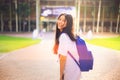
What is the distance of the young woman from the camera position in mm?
2283

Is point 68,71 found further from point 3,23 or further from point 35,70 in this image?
point 3,23

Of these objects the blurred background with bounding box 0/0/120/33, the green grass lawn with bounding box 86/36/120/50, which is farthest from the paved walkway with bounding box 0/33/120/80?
the blurred background with bounding box 0/0/120/33

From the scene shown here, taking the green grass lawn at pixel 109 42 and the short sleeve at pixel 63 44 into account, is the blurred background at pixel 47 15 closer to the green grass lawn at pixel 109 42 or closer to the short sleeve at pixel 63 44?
the green grass lawn at pixel 109 42

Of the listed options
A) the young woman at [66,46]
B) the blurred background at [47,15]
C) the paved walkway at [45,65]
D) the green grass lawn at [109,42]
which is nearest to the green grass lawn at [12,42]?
the paved walkway at [45,65]

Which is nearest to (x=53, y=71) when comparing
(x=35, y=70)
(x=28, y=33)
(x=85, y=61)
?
(x=35, y=70)

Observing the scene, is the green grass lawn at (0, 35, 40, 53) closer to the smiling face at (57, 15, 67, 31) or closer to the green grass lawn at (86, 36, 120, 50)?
the green grass lawn at (86, 36, 120, 50)

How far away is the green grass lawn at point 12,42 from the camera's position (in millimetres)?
3273

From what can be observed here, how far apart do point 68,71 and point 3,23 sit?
1.15 metres

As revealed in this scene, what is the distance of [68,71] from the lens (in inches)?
94.7

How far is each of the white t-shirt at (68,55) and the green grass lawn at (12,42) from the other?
1.10 metres

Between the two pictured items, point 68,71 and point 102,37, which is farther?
point 102,37

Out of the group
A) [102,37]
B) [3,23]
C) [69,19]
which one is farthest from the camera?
[102,37]

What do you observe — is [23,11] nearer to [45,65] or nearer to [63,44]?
[45,65]

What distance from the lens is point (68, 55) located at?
2.35 meters
